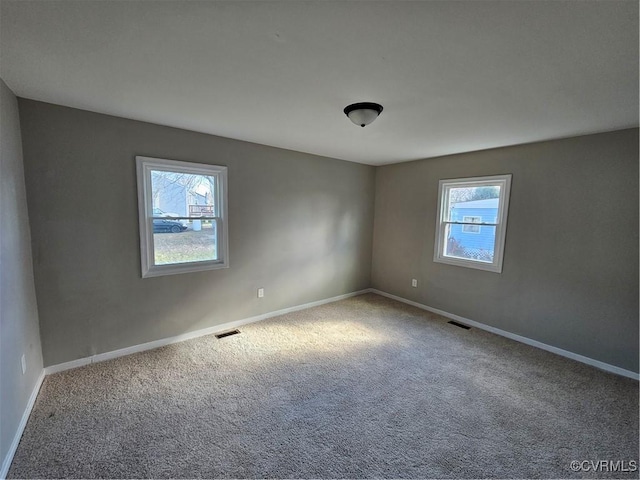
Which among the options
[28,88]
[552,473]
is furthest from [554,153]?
[28,88]

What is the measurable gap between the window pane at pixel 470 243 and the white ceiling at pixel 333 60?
1.45 m

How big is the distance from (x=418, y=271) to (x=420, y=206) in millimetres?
1043

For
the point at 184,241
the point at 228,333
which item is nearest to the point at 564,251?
the point at 228,333

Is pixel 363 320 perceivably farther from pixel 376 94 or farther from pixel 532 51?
pixel 532 51

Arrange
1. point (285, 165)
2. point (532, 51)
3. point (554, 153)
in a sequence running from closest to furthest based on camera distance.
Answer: point (532, 51) → point (554, 153) → point (285, 165)

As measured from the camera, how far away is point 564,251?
116 inches

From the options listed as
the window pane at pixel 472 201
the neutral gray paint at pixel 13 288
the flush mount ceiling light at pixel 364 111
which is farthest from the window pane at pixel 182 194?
the window pane at pixel 472 201

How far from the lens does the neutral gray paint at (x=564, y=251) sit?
261 centimetres

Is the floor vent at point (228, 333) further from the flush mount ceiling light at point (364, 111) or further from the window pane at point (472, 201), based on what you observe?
the window pane at point (472, 201)

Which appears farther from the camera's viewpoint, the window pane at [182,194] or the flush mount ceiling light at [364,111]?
the window pane at [182,194]

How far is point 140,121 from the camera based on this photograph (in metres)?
2.71

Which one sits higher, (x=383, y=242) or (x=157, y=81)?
(x=157, y=81)

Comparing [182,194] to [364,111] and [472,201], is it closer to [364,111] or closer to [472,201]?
[364,111]

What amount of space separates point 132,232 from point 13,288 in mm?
997
